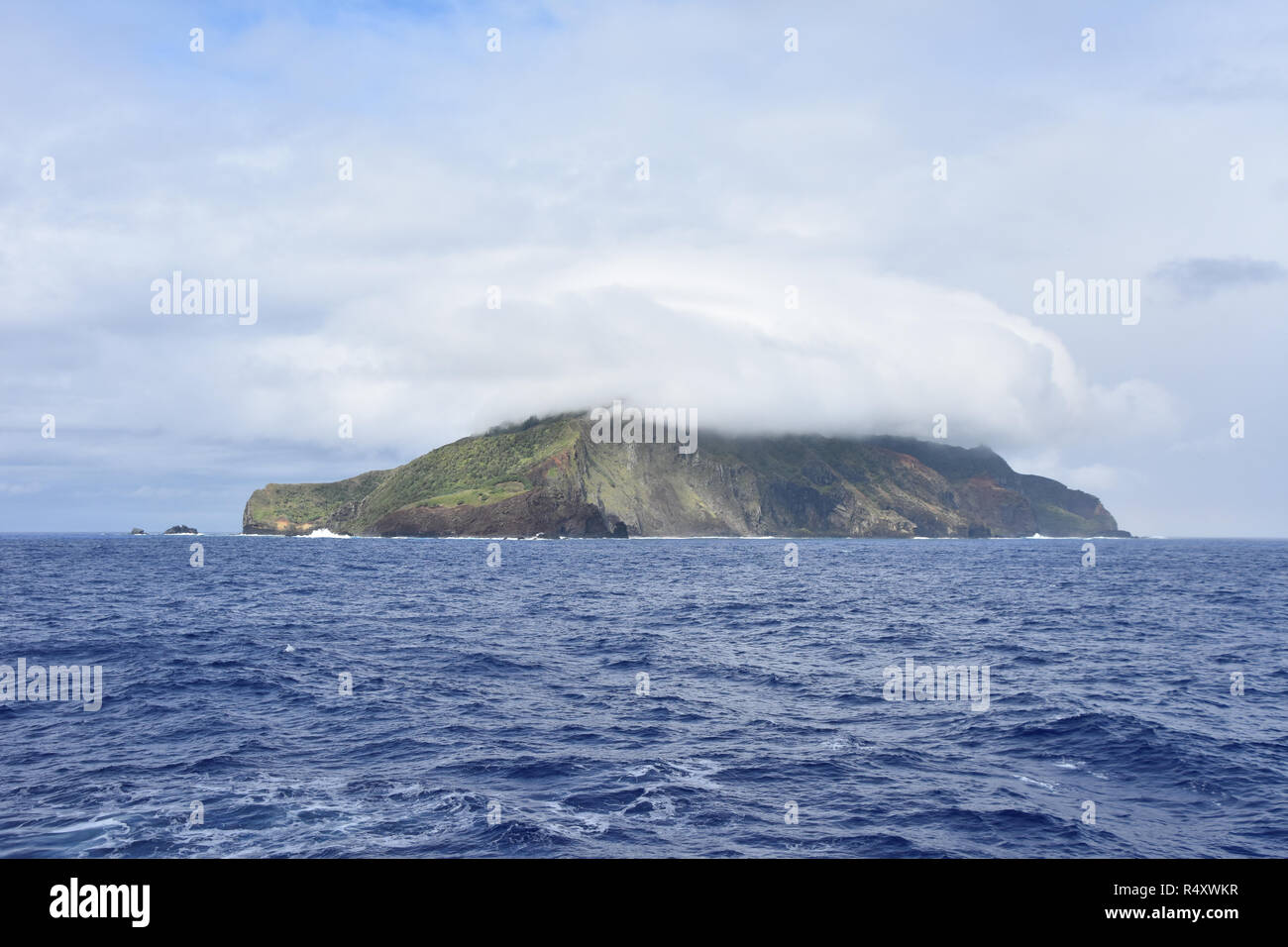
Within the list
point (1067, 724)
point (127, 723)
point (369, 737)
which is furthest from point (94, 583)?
point (1067, 724)

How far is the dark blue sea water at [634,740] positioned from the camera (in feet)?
65.4

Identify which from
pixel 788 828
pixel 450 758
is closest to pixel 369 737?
pixel 450 758

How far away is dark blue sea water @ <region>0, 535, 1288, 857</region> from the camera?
1994cm

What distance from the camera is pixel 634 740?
28016 millimetres

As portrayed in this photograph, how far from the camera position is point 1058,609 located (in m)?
74.5
